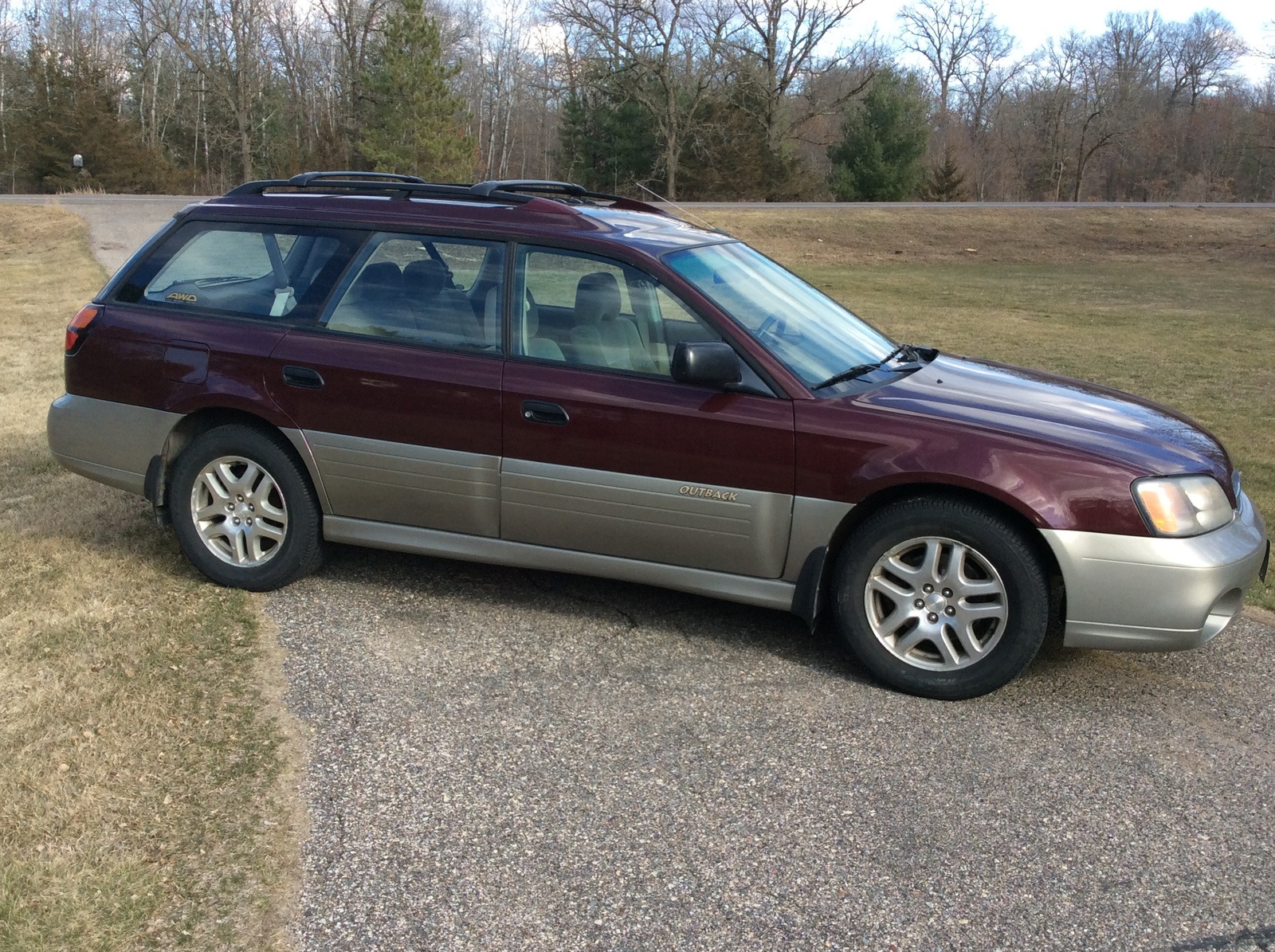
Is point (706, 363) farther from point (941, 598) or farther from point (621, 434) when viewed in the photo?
point (941, 598)

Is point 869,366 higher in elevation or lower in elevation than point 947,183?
lower

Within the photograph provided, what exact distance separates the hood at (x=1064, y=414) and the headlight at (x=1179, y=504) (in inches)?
1.9

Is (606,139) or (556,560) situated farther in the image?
(606,139)

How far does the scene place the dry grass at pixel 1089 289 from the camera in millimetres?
11414

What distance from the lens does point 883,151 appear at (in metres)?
43.1

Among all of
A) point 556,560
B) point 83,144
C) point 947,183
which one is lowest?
point 556,560

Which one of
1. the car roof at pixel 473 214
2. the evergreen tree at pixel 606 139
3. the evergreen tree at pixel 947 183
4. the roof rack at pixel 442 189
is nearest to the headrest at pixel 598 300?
the car roof at pixel 473 214

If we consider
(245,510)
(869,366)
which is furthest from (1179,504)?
(245,510)

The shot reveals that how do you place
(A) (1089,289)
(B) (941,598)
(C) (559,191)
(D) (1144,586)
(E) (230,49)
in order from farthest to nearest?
(E) (230,49) < (A) (1089,289) < (C) (559,191) < (B) (941,598) < (D) (1144,586)

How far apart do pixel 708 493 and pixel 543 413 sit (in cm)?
72

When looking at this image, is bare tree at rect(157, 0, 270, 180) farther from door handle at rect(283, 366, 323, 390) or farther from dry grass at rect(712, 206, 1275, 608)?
door handle at rect(283, 366, 323, 390)

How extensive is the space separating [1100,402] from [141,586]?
418 centimetres

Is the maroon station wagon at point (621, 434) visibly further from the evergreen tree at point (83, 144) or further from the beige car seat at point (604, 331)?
the evergreen tree at point (83, 144)

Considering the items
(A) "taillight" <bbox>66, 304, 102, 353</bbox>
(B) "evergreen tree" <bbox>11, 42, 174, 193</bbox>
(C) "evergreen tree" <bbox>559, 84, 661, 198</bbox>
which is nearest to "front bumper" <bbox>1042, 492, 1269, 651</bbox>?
(A) "taillight" <bbox>66, 304, 102, 353</bbox>
